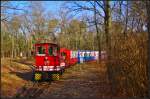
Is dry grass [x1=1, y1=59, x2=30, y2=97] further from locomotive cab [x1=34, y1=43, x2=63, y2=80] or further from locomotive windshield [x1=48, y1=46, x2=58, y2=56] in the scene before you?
locomotive windshield [x1=48, y1=46, x2=58, y2=56]

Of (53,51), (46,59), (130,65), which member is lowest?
(130,65)

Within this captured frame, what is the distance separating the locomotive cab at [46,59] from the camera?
30.1m

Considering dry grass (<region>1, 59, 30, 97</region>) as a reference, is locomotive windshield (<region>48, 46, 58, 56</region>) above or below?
above

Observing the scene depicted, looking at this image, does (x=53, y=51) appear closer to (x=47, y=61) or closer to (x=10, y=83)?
(x=47, y=61)

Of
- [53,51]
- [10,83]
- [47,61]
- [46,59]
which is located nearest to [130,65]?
[10,83]

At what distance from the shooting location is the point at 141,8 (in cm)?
1706

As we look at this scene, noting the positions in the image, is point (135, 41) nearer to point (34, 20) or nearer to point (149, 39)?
point (149, 39)

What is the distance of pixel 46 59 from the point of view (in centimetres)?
3019

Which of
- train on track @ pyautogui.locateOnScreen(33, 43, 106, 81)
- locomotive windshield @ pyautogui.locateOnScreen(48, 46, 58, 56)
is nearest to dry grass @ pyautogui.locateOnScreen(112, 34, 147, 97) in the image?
train on track @ pyautogui.locateOnScreen(33, 43, 106, 81)

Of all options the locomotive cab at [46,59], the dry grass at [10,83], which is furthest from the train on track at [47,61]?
the dry grass at [10,83]

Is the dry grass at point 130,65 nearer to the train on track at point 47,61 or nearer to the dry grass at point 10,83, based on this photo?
the dry grass at point 10,83

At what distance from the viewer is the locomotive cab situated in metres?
30.1

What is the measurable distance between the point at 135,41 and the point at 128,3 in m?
4.11

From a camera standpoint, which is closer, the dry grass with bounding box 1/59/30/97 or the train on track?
the dry grass with bounding box 1/59/30/97
